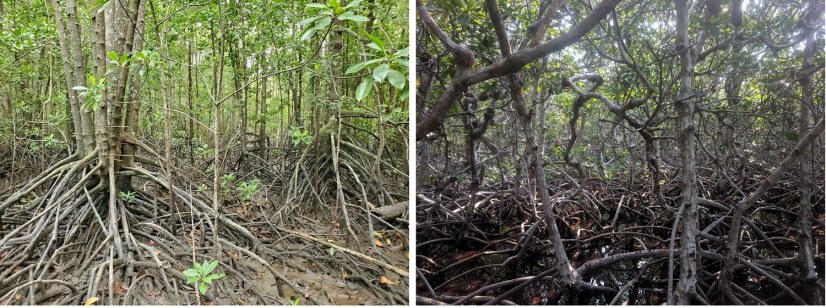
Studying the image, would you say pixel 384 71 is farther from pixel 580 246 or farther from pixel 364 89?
pixel 580 246

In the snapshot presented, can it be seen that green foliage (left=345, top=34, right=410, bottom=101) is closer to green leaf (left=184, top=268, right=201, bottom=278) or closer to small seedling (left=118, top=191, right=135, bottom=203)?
green leaf (left=184, top=268, right=201, bottom=278)

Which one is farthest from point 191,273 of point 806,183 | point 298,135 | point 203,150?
point 806,183

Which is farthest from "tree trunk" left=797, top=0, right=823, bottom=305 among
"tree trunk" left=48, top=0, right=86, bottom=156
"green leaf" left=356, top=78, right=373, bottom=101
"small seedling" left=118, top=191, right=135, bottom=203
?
"tree trunk" left=48, top=0, right=86, bottom=156

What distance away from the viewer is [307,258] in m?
2.68

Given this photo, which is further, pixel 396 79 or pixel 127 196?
pixel 127 196

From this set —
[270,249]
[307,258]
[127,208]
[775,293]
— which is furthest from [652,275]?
[127,208]

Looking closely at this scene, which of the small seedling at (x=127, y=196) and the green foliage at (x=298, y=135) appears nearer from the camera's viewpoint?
the green foliage at (x=298, y=135)

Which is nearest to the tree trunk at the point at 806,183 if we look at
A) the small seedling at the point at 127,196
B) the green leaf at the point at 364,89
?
the green leaf at the point at 364,89

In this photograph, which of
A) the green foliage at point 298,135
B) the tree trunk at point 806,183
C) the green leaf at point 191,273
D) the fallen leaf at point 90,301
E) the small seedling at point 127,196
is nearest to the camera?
the green leaf at point 191,273

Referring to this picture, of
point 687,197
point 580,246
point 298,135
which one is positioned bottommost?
point 580,246

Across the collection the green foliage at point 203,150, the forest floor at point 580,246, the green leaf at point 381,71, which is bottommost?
the forest floor at point 580,246

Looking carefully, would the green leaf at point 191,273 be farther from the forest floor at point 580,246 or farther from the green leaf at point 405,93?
the green leaf at point 405,93

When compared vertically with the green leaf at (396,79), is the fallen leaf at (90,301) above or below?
below

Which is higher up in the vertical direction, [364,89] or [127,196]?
[364,89]
